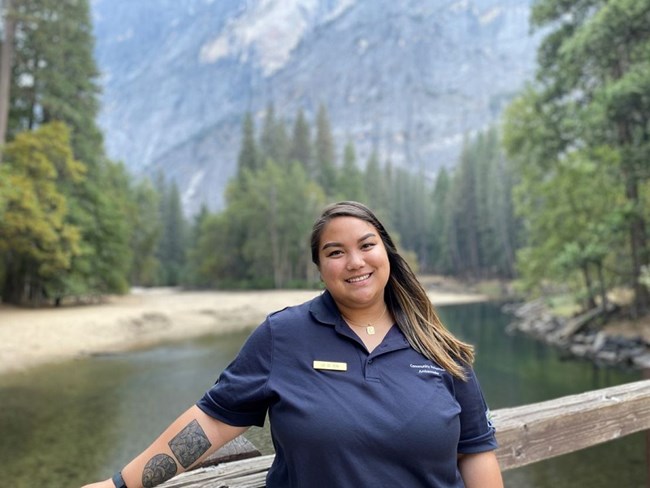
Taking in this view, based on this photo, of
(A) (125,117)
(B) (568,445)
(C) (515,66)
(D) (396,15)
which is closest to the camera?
(B) (568,445)

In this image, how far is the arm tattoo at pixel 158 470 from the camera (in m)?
1.24

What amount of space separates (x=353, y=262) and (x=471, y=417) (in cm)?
54

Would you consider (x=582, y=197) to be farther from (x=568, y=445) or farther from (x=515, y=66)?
(x=515, y=66)

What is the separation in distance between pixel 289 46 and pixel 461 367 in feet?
535

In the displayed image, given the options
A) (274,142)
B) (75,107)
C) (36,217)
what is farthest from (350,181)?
(36,217)

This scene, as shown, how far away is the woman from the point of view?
1.18 meters

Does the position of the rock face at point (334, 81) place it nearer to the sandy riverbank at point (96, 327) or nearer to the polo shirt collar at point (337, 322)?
the sandy riverbank at point (96, 327)

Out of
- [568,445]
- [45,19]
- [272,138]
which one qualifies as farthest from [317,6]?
[568,445]

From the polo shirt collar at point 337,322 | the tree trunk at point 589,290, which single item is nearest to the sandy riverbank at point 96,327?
the tree trunk at point 589,290

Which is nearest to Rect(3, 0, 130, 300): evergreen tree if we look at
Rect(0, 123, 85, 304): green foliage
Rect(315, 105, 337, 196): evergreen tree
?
Rect(0, 123, 85, 304): green foliage

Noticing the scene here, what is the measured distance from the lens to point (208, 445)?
4.21ft

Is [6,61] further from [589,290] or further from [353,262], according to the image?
[589,290]

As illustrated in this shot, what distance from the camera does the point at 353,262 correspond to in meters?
1.39

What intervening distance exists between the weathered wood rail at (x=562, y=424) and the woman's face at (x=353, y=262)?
0.52 m
